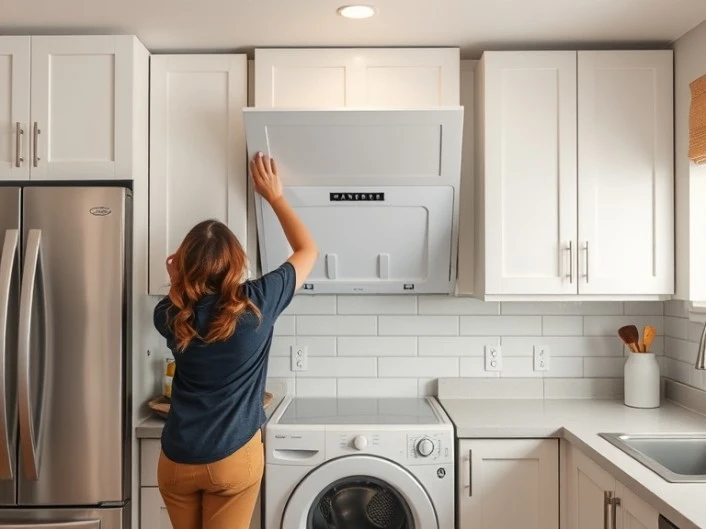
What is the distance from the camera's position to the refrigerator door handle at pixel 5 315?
7.77 ft

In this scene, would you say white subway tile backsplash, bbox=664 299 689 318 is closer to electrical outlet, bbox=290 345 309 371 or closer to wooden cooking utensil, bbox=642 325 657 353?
wooden cooking utensil, bbox=642 325 657 353

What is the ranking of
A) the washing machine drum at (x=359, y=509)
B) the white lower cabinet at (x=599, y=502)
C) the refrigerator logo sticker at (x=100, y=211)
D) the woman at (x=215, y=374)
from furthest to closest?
the washing machine drum at (x=359, y=509) < the refrigerator logo sticker at (x=100, y=211) < the woman at (x=215, y=374) < the white lower cabinet at (x=599, y=502)

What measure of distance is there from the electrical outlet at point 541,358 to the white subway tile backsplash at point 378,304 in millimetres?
544

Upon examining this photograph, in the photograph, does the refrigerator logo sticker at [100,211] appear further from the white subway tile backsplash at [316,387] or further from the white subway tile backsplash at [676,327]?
the white subway tile backsplash at [676,327]

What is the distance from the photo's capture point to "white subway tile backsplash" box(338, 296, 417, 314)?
3.11 m

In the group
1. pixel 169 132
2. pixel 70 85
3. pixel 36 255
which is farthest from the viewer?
pixel 169 132

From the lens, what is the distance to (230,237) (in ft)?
6.82

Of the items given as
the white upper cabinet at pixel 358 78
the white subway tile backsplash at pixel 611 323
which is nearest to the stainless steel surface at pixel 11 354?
the white upper cabinet at pixel 358 78

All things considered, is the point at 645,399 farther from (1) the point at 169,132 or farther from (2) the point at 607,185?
(1) the point at 169,132

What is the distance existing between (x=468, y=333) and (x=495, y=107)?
96cm

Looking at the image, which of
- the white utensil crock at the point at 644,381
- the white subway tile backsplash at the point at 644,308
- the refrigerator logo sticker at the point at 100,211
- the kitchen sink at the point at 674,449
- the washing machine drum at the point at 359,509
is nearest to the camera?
the kitchen sink at the point at 674,449

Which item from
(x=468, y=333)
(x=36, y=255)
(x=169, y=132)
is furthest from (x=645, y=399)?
(x=36, y=255)

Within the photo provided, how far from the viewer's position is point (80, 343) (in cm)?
245

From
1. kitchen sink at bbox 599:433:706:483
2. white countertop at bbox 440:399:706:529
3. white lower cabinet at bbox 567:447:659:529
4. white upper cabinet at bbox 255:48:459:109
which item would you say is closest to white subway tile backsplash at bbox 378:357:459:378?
white countertop at bbox 440:399:706:529
